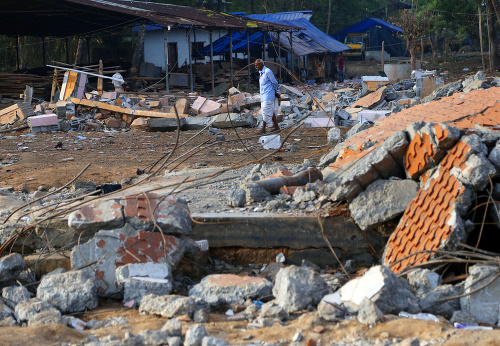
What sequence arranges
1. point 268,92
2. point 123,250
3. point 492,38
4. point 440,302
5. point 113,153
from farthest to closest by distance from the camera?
1. point 492,38
2. point 268,92
3. point 113,153
4. point 123,250
5. point 440,302

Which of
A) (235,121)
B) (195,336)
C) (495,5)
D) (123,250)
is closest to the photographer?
(195,336)

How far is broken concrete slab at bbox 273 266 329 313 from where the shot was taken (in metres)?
3.78

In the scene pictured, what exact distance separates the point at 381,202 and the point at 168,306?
81.5 inches

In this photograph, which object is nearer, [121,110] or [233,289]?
[233,289]

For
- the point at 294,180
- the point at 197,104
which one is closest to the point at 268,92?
the point at 197,104

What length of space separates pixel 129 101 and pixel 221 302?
44.2 ft

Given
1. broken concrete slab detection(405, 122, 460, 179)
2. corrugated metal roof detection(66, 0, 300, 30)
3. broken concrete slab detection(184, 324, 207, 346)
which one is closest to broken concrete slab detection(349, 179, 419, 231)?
broken concrete slab detection(405, 122, 460, 179)

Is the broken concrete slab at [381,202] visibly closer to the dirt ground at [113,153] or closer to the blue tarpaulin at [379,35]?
the dirt ground at [113,153]

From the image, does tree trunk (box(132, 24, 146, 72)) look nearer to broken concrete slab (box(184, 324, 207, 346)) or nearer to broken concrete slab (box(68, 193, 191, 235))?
broken concrete slab (box(68, 193, 191, 235))

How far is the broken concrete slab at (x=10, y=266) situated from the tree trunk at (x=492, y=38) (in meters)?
24.0

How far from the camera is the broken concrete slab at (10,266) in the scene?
4.45 metres

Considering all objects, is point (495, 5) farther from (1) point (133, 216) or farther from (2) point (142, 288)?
(2) point (142, 288)

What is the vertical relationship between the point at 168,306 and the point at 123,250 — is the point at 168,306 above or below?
below

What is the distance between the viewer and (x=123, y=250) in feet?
14.6
